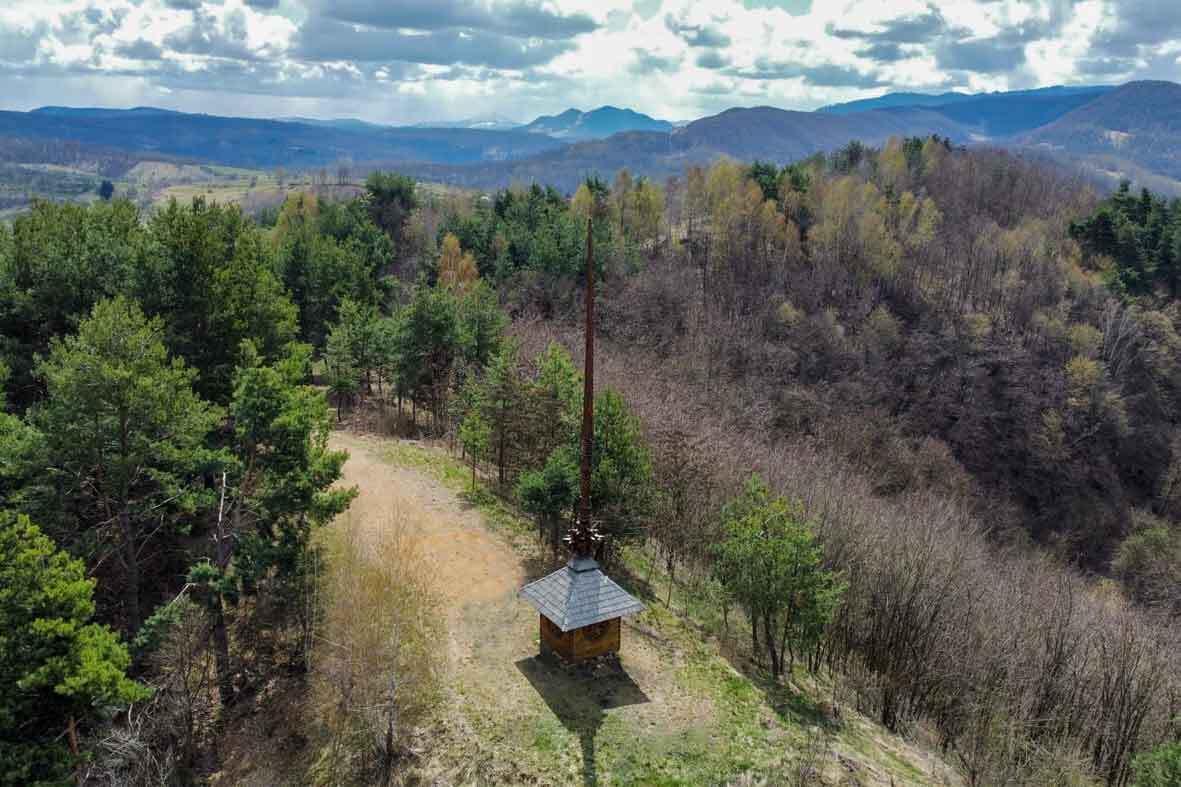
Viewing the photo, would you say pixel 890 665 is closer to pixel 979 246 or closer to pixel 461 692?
pixel 461 692

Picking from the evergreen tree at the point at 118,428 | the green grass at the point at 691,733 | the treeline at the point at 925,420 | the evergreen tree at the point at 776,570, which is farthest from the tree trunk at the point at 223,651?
the evergreen tree at the point at 776,570

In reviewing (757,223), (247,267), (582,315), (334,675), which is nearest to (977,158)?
(757,223)

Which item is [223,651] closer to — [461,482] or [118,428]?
[118,428]

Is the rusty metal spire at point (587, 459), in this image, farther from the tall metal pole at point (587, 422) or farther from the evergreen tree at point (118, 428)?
the evergreen tree at point (118, 428)

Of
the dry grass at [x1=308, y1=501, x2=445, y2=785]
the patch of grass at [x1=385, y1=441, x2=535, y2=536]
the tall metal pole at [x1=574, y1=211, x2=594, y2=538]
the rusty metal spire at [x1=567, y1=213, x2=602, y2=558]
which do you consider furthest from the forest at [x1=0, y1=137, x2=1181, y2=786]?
the rusty metal spire at [x1=567, y1=213, x2=602, y2=558]

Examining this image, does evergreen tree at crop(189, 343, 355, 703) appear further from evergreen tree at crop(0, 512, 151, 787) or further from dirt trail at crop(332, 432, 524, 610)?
dirt trail at crop(332, 432, 524, 610)

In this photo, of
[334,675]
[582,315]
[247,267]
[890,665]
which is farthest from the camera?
[582,315]
